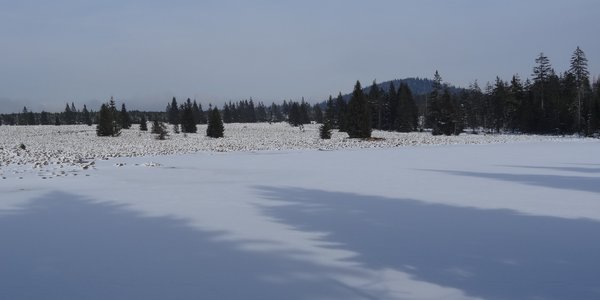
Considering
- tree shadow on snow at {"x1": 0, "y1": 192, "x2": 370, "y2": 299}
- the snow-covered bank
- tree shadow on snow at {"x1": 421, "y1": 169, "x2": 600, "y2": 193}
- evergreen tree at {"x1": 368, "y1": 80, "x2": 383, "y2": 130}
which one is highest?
evergreen tree at {"x1": 368, "y1": 80, "x2": 383, "y2": 130}

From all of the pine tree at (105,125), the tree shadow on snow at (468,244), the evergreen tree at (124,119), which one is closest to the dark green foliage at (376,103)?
the evergreen tree at (124,119)

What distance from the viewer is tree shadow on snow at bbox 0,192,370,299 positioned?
4.72 m

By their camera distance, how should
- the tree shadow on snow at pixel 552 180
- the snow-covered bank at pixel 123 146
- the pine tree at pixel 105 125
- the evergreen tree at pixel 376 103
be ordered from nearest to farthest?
the tree shadow on snow at pixel 552 180, the snow-covered bank at pixel 123 146, the pine tree at pixel 105 125, the evergreen tree at pixel 376 103

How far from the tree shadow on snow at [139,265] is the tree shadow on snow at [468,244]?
4.36 ft

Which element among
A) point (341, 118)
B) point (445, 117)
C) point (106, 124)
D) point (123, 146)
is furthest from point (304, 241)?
point (341, 118)

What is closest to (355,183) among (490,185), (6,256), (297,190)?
(297,190)

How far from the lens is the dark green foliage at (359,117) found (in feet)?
166

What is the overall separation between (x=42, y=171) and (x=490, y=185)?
17146mm

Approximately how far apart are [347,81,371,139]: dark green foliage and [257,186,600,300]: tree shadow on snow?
4139 cm

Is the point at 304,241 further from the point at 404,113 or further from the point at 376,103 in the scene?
the point at 376,103

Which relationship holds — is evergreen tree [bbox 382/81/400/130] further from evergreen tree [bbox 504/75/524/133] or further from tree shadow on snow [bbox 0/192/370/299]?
tree shadow on snow [bbox 0/192/370/299]

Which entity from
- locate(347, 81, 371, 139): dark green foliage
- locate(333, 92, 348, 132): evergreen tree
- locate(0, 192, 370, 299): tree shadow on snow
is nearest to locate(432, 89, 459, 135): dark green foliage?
locate(333, 92, 348, 132): evergreen tree

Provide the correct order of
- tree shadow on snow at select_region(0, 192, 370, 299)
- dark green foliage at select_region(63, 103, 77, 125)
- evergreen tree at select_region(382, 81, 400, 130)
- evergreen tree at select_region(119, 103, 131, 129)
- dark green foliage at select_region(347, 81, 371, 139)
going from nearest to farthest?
tree shadow on snow at select_region(0, 192, 370, 299) < dark green foliage at select_region(347, 81, 371, 139) < evergreen tree at select_region(119, 103, 131, 129) < evergreen tree at select_region(382, 81, 400, 130) < dark green foliage at select_region(63, 103, 77, 125)

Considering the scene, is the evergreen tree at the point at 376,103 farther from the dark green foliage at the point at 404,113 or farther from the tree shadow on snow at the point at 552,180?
the tree shadow on snow at the point at 552,180
